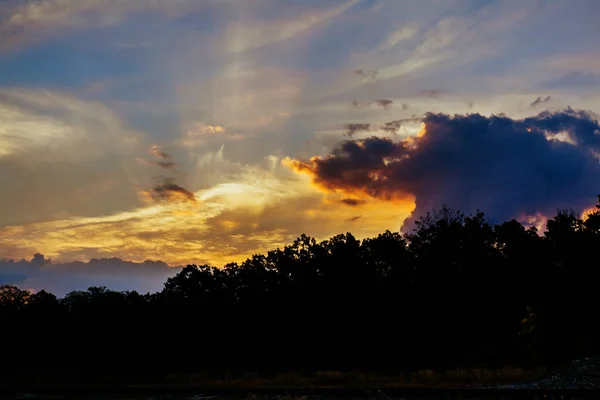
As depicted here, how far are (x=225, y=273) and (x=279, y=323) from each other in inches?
860

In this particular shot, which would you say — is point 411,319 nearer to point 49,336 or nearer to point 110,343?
point 110,343

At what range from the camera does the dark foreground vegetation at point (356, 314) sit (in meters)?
64.3

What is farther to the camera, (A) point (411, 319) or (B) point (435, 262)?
(B) point (435, 262)

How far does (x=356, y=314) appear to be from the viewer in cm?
7062

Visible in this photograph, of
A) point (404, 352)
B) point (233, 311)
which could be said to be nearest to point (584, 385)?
point (404, 352)

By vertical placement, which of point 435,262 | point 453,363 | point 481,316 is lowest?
point 453,363

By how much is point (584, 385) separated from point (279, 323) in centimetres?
4547

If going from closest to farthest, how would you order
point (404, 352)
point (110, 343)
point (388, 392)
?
point (388, 392), point (404, 352), point (110, 343)

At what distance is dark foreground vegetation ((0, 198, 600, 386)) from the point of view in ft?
211

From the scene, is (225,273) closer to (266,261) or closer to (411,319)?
(266,261)

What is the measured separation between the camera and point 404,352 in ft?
218

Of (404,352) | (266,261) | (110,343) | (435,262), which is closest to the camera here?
(404,352)

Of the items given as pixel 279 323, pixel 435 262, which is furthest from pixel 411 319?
pixel 279 323

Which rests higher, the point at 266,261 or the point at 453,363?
the point at 266,261
